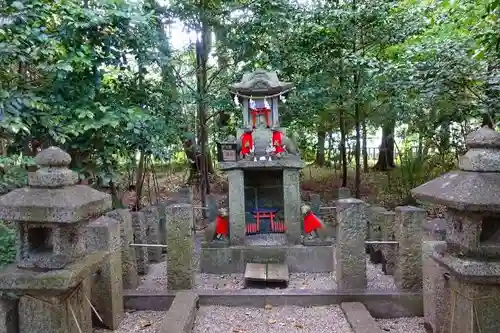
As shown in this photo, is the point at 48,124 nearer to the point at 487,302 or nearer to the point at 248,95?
the point at 248,95

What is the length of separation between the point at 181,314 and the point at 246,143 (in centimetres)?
362

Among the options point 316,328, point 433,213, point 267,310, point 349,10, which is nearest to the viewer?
point 316,328

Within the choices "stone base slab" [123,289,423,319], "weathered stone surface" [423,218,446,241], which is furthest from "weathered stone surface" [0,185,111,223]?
"weathered stone surface" [423,218,446,241]

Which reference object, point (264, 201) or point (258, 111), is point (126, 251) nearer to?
point (264, 201)

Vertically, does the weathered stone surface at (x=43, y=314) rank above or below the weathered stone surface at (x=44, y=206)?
below

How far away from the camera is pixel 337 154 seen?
15.2 m

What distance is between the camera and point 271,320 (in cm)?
483

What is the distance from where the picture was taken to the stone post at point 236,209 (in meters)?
6.95

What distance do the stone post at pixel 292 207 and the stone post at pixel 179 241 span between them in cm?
219

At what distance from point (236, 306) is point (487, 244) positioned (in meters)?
3.14

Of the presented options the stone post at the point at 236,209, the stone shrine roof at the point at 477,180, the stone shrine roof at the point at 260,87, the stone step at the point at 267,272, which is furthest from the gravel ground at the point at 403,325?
the stone shrine roof at the point at 260,87

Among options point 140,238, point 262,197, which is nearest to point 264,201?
point 262,197

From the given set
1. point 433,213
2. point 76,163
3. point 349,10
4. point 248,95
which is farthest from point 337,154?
point 76,163

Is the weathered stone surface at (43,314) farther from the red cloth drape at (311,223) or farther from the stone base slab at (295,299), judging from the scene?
the red cloth drape at (311,223)
